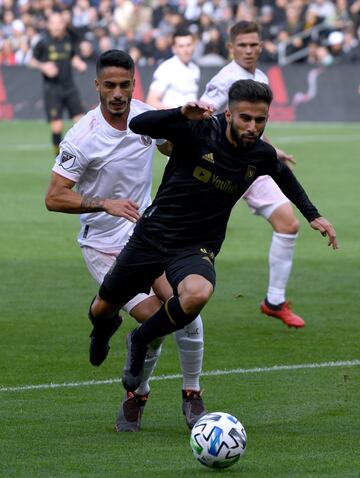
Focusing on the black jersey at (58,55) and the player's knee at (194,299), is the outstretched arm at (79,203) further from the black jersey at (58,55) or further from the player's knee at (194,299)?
the black jersey at (58,55)

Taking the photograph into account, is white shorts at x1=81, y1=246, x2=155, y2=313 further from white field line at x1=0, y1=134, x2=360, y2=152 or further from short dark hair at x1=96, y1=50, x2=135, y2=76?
white field line at x1=0, y1=134, x2=360, y2=152

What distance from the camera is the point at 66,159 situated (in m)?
7.70

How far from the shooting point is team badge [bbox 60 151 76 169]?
7699 millimetres

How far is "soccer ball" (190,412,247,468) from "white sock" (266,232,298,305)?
15.2 feet

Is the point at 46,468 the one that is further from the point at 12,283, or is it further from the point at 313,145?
the point at 313,145

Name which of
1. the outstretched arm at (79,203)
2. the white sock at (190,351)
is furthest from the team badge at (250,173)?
the white sock at (190,351)

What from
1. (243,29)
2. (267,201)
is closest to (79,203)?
(267,201)

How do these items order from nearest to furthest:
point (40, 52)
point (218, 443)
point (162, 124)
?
1. point (218, 443)
2. point (162, 124)
3. point (40, 52)

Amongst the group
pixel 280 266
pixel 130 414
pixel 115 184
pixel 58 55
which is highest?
pixel 115 184

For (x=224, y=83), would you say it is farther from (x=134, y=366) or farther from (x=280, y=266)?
(x=134, y=366)

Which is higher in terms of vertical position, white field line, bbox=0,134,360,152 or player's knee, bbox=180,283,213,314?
player's knee, bbox=180,283,213,314

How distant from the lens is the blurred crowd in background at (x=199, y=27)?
34.7m

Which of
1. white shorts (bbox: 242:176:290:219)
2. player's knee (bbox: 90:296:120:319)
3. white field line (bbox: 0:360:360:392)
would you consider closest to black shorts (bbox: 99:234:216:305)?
player's knee (bbox: 90:296:120:319)

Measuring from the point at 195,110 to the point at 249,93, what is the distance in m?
0.35
